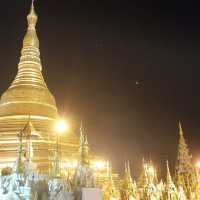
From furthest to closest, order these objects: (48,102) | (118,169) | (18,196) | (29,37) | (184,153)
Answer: (118,169) < (29,37) < (48,102) < (184,153) < (18,196)

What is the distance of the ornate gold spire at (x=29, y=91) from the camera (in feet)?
107

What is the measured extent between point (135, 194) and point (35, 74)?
1583 cm

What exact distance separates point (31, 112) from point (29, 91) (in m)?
2.58

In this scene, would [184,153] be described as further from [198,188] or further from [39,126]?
[39,126]

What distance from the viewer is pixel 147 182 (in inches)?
1057

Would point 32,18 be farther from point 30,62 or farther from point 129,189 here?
point 129,189

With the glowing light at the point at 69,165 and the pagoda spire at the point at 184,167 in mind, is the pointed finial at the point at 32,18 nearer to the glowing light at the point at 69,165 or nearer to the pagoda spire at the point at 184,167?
the glowing light at the point at 69,165

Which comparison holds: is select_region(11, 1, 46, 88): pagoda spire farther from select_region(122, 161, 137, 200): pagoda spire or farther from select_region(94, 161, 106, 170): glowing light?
select_region(122, 161, 137, 200): pagoda spire

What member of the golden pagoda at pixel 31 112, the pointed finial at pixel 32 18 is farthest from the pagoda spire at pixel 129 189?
the pointed finial at pixel 32 18

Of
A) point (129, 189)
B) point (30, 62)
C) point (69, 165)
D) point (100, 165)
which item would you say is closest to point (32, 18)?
point (30, 62)

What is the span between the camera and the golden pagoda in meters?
27.6

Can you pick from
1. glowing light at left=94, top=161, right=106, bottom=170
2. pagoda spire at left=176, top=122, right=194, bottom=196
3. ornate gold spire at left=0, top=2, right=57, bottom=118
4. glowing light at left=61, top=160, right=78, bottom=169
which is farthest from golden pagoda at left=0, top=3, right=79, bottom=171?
pagoda spire at left=176, top=122, right=194, bottom=196

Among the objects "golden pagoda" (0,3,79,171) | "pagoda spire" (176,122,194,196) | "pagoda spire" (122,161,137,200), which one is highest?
"golden pagoda" (0,3,79,171)

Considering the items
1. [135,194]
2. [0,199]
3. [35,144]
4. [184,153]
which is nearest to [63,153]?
[35,144]
